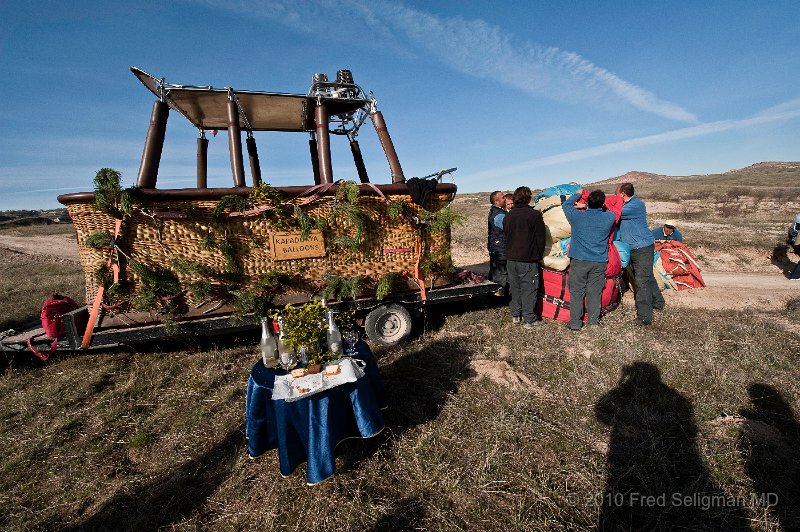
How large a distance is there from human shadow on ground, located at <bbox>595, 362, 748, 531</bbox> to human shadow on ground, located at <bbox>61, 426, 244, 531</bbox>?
9.78 feet

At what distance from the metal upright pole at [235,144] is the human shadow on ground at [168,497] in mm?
3402

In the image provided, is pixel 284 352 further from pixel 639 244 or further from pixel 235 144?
pixel 639 244

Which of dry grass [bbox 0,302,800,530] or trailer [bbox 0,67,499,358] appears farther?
trailer [bbox 0,67,499,358]

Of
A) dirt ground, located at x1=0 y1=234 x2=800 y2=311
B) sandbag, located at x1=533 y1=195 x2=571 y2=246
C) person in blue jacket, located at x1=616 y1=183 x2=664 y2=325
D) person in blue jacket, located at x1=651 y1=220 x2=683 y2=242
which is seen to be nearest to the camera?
person in blue jacket, located at x1=616 y1=183 x2=664 y2=325

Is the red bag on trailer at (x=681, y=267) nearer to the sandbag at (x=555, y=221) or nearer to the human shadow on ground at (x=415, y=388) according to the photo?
the sandbag at (x=555, y=221)

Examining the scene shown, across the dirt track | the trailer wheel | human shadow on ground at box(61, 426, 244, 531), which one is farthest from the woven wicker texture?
the dirt track

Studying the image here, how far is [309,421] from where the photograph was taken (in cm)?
259

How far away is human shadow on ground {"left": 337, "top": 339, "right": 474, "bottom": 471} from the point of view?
329cm

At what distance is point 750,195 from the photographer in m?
26.2

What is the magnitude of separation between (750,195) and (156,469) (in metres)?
36.9

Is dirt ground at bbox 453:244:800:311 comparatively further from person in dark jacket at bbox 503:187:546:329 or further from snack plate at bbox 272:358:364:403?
snack plate at bbox 272:358:364:403

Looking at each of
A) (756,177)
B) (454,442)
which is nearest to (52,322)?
(454,442)

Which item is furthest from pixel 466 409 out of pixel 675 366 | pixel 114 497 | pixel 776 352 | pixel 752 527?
pixel 776 352

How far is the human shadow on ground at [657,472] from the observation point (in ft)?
8.09
